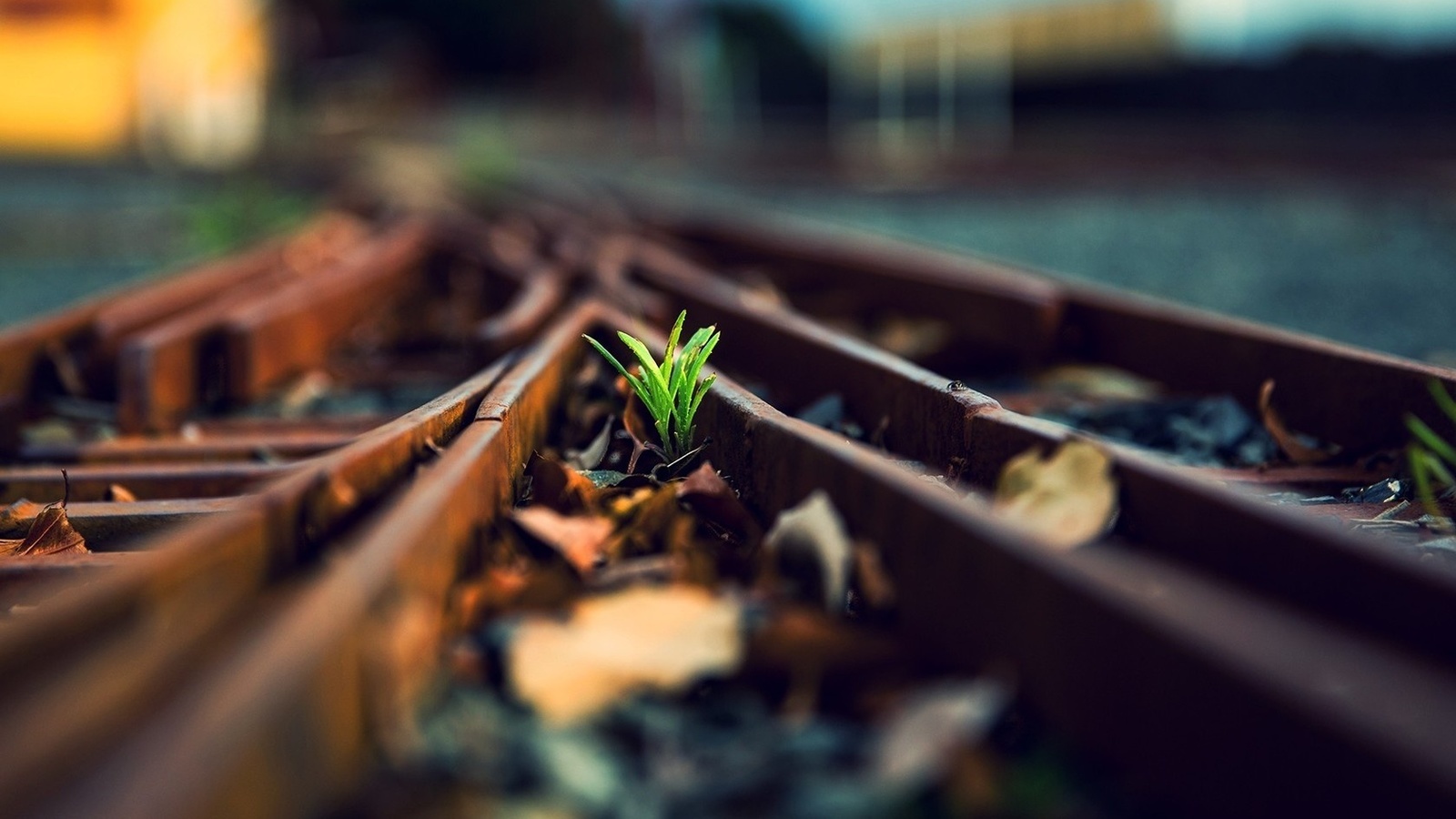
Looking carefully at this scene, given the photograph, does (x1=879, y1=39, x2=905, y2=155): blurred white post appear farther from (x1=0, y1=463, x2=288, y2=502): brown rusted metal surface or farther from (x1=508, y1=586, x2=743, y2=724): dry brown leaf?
(x1=508, y1=586, x2=743, y2=724): dry brown leaf

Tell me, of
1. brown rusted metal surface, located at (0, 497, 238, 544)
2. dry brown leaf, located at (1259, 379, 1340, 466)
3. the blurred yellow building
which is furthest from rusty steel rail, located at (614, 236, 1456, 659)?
the blurred yellow building

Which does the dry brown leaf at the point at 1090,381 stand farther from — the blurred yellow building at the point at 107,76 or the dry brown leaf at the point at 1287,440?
the blurred yellow building at the point at 107,76

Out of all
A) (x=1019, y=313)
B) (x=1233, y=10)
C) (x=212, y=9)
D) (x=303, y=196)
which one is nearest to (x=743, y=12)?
(x=1233, y=10)

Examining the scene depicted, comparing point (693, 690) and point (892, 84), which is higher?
point (892, 84)

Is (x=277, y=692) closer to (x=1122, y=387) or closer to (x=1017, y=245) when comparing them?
(x=1122, y=387)

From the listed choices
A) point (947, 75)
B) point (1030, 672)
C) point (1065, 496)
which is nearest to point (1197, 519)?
point (1065, 496)

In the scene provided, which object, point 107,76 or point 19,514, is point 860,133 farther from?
point 19,514
